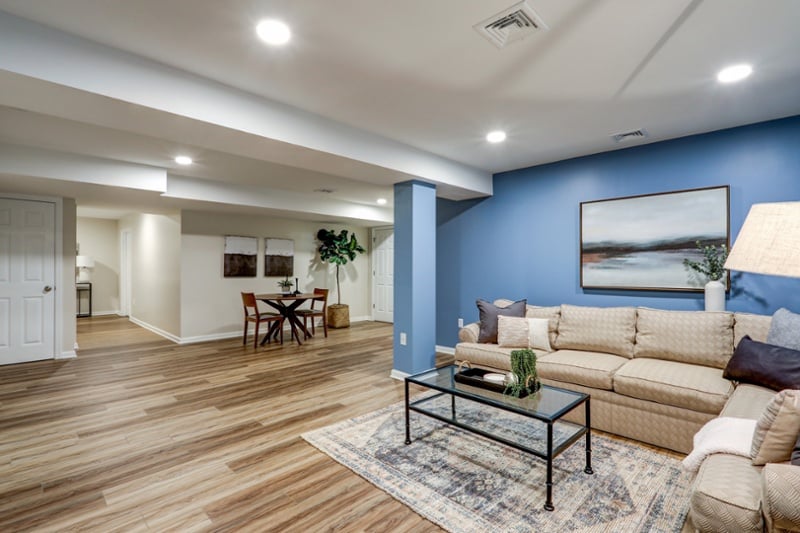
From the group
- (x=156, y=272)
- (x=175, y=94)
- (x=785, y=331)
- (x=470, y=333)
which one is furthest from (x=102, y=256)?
(x=785, y=331)

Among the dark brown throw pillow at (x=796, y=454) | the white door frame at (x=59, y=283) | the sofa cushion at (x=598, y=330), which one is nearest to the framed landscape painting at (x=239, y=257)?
the white door frame at (x=59, y=283)

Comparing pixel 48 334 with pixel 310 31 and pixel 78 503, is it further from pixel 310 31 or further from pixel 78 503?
pixel 310 31

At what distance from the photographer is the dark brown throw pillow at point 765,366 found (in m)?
2.24

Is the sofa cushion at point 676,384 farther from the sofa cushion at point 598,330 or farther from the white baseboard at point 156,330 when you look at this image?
the white baseboard at point 156,330

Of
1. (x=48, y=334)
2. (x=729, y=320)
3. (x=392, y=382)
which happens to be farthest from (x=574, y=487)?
(x=48, y=334)

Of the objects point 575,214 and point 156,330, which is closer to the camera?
point 575,214

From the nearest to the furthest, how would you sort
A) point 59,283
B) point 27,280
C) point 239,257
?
point 27,280, point 59,283, point 239,257

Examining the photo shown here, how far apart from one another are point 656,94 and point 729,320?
5.90ft

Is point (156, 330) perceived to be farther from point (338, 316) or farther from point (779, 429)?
point (779, 429)

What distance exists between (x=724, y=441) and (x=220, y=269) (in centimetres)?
676

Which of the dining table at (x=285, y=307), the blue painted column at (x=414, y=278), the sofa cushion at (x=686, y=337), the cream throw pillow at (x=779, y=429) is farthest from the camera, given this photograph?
the dining table at (x=285, y=307)

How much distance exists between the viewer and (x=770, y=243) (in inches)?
42.8

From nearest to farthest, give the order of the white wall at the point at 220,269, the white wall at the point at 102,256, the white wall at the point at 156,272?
the white wall at the point at 220,269
the white wall at the point at 156,272
the white wall at the point at 102,256

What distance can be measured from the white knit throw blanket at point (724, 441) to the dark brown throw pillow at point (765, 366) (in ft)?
2.47
